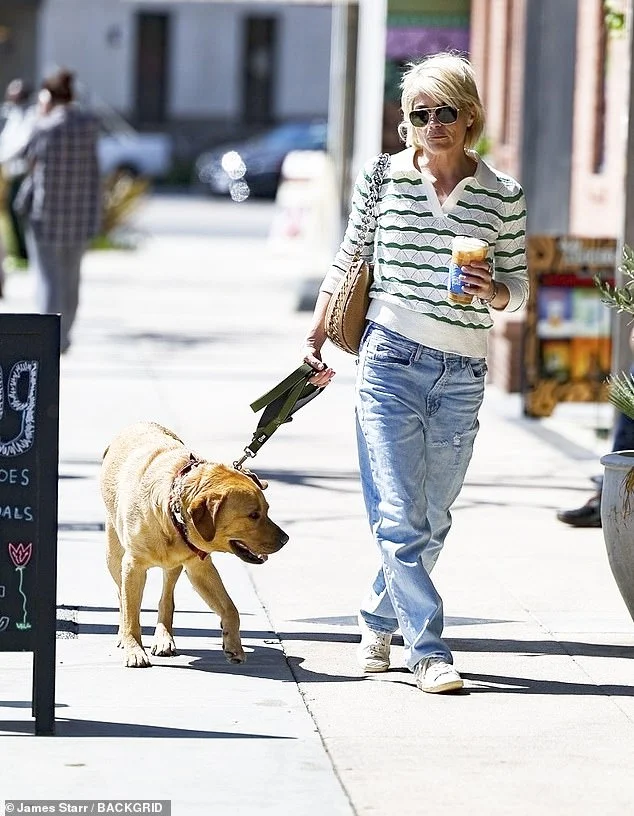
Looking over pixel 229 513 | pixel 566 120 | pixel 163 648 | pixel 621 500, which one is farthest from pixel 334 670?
pixel 566 120

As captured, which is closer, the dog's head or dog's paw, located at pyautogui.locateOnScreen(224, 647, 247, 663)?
the dog's head

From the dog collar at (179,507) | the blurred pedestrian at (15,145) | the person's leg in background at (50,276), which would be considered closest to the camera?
the dog collar at (179,507)

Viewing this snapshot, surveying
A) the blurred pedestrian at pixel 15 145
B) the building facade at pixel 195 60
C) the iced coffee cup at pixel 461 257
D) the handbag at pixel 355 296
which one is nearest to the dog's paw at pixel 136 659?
the handbag at pixel 355 296

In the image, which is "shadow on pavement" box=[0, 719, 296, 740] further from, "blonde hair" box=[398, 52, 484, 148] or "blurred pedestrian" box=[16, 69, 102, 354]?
"blurred pedestrian" box=[16, 69, 102, 354]

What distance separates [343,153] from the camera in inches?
829

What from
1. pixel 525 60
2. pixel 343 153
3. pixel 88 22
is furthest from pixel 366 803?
pixel 88 22

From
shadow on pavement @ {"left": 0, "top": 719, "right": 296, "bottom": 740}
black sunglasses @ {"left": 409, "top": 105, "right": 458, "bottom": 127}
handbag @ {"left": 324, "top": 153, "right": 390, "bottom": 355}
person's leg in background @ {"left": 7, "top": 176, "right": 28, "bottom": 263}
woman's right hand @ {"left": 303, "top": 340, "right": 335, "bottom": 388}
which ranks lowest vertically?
shadow on pavement @ {"left": 0, "top": 719, "right": 296, "bottom": 740}

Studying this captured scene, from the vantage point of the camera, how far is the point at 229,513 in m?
5.57

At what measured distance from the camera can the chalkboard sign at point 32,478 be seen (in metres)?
5.06

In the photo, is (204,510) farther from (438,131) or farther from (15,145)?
(15,145)

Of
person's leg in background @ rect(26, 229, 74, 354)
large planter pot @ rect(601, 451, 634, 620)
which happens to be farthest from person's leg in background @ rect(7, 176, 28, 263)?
large planter pot @ rect(601, 451, 634, 620)

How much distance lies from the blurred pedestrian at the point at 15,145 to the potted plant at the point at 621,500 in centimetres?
919

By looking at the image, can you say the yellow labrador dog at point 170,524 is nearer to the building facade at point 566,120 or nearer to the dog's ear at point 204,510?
the dog's ear at point 204,510

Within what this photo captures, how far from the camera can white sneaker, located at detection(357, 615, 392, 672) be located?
232 inches
